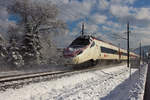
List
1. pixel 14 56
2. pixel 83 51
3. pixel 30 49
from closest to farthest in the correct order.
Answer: pixel 83 51, pixel 14 56, pixel 30 49

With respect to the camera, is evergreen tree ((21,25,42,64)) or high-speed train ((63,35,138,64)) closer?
high-speed train ((63,35,138,64))

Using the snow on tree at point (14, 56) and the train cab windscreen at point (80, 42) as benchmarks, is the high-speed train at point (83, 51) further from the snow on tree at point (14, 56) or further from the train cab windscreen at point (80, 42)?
the snow on tree at point (14, 56)

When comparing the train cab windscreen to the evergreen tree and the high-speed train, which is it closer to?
the high-speed train

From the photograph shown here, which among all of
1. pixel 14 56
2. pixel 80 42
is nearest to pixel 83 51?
pixel 80 42

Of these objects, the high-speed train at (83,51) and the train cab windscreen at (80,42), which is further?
the train cab windscreen at (80,42)

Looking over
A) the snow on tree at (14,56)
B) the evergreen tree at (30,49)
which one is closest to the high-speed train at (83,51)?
the evergreen tree at (30,49)

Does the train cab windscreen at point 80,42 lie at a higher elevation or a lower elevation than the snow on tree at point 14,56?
higher

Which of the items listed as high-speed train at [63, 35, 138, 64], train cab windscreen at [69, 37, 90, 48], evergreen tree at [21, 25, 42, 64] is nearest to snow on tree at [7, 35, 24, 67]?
evergreen tree at [21, 25, 42, 64]

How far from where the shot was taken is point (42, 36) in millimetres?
26531

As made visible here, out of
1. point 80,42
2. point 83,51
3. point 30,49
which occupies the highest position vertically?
point 80,42

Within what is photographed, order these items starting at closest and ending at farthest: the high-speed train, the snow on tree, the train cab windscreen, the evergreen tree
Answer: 1. the high-speed train
2. the train cab windscreen
3. the snow on tree
4. the evergreen tree

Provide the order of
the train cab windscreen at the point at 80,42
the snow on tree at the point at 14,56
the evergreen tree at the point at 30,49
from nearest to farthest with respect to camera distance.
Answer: the train cab windscreen at the point at 80,42 < the snow on tree at the point at 14,56 < the evergreen tree at the point at 30,49

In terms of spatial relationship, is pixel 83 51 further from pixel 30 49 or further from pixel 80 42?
pixel 30 49

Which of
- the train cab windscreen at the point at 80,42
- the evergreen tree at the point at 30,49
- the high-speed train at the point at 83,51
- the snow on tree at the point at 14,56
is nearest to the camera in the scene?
the high-speed train at the point at 83,51
